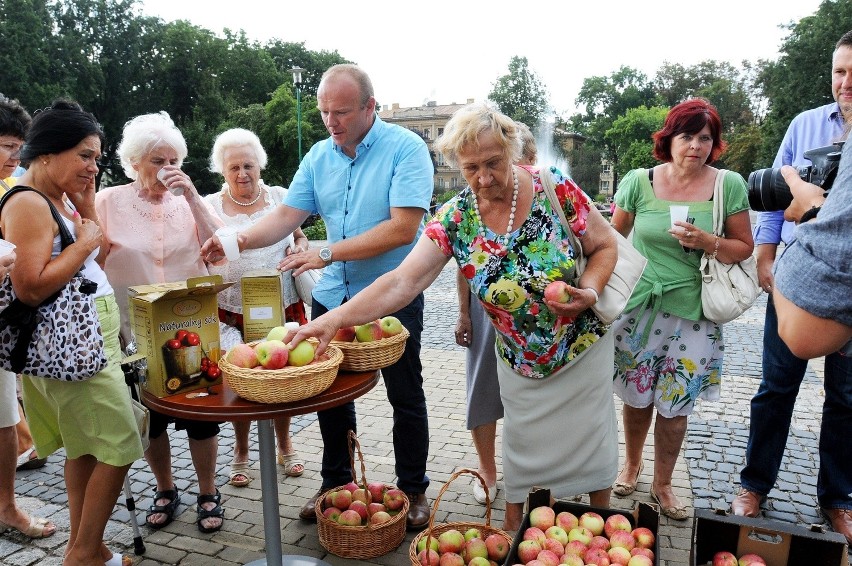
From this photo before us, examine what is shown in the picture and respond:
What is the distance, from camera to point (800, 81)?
3322 centimetres

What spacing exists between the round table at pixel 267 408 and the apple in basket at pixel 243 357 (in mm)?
134

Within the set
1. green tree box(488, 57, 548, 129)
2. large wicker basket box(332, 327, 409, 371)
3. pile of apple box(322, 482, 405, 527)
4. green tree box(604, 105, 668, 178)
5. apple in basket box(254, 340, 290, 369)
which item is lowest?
pile of apple box(322, 482, 405, 527)

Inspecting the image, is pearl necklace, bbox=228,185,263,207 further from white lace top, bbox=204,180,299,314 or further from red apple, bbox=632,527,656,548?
red apple, bbox=632,527,656,548

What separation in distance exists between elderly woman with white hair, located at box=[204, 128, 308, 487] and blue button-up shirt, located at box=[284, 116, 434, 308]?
0.49 metres

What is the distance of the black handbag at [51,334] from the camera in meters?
2.56

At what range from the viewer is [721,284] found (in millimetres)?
3211

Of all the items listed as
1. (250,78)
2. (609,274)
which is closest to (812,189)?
(609,274)

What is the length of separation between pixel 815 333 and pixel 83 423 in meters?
2.80

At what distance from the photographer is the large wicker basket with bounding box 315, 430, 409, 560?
10.2 feet

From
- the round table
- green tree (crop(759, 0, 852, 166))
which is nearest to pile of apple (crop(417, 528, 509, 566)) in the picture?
the round table

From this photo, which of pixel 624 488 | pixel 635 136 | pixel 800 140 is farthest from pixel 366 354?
pixel 635 136

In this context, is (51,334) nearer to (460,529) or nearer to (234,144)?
(234,144)

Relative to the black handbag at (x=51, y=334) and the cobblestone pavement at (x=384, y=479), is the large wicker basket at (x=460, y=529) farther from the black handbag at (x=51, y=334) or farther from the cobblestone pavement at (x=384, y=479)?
the black handbag at (x=51, y=334)

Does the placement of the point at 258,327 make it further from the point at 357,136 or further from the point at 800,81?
the point at 800,81
